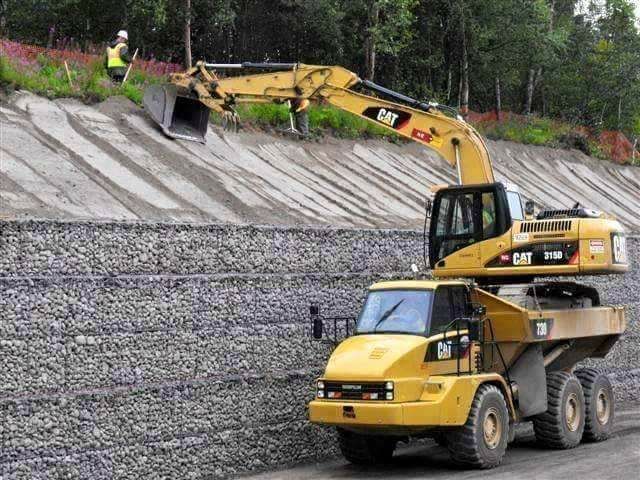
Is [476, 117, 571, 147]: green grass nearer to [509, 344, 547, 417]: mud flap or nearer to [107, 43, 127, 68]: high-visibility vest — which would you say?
[107, 43, 127, 68]: high-visibility vest

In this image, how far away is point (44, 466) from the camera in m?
11.6

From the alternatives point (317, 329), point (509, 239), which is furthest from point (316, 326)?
point (509, 239)

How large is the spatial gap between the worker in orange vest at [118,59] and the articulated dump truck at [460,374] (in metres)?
11.8

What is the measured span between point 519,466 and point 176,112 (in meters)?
12.0

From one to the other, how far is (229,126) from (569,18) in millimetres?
26870

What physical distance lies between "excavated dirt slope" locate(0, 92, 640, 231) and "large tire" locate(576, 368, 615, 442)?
6.43 m

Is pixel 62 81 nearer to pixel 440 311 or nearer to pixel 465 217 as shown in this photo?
pixel 465 217

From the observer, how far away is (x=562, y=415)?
15.4 m

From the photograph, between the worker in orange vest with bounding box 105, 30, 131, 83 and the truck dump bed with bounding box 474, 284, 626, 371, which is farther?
the worker in orange vest with bounding box 105, 30, 131, 83

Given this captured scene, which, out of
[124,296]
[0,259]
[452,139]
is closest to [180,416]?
[124,296]

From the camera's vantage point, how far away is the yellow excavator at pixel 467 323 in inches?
517

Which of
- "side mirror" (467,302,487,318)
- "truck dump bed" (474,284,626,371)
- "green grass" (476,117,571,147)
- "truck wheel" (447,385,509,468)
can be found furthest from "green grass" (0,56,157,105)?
"green grass" (476,117,571,147)

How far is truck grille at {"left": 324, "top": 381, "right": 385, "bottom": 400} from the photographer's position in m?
12.9

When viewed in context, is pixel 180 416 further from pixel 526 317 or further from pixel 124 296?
pixel 526 317
